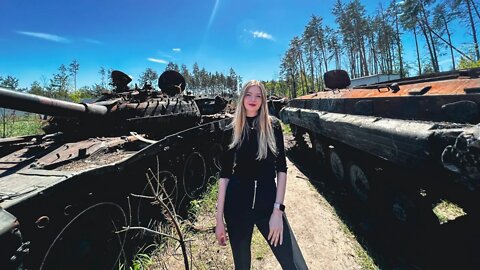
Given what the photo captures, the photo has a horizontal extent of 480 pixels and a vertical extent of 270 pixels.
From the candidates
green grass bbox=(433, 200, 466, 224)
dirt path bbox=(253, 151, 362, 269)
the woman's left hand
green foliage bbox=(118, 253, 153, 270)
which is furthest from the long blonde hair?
green grass bbox=(433, 200, 466, 224)

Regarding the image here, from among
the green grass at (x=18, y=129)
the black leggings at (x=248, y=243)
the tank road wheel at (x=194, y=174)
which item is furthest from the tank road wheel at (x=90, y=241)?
the green grass at (x=18, y=129)

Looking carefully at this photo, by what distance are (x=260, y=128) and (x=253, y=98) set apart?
0.82 feet

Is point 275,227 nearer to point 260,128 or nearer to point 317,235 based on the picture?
point 260,128

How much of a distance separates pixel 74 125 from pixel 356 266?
537cm

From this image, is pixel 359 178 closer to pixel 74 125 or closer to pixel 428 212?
pixel 428 212

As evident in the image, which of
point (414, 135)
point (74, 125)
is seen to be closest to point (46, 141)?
point (74, 125)

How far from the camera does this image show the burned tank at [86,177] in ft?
8.84

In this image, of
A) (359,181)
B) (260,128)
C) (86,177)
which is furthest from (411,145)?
(86,177)

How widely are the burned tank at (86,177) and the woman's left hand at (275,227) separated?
4.21ft

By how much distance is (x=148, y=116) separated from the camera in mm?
5754

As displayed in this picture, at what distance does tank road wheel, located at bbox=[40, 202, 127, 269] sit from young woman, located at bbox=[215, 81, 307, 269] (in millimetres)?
1422

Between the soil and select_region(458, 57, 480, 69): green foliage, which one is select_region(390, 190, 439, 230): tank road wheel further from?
select_region(458, 57, 480, 69): green foliage

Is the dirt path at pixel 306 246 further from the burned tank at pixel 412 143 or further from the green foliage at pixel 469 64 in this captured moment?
the green foliage at pixel 469 64

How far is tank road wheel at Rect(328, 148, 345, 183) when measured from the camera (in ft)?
21.3
